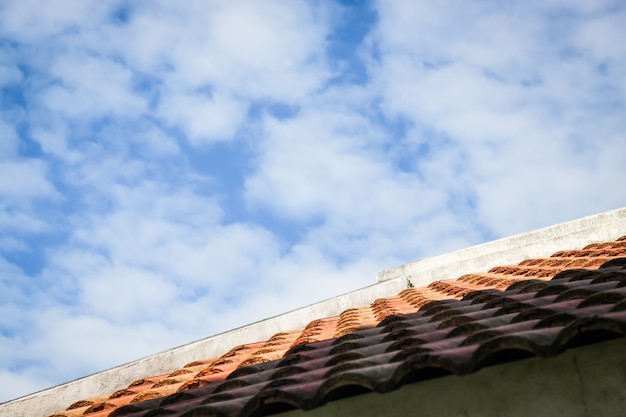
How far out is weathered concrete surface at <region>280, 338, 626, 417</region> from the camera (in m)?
2.58

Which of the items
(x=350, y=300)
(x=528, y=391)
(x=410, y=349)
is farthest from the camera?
(x=350, y=300)

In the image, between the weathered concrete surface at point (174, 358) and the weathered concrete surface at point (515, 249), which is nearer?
the weathered concrete surface at point (174, 358)

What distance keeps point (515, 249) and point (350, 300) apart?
208 cm

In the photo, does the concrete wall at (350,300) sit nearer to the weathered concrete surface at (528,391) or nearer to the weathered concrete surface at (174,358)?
the weathered concrete surface at (174,358)

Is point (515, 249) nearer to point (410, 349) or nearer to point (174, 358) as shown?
point (174, 358)

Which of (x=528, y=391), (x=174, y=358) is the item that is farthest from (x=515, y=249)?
(x=528, y=391)

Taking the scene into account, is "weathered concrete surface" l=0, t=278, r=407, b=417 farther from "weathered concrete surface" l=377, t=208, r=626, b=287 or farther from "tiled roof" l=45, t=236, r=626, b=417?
"tiled roof" l=45, t=236, r=626, b=417

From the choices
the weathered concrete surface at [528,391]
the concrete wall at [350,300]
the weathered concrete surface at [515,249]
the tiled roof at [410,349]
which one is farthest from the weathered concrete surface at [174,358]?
the weathered concrete surface at [528,391]


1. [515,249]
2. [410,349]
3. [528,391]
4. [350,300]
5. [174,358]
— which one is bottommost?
[528,391]

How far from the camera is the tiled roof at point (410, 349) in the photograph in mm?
2475

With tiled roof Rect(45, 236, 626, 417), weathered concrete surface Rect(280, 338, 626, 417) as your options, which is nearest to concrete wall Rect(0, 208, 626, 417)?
tiled roof Rect(45, 236, 626, 417)

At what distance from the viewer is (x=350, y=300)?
275 inches

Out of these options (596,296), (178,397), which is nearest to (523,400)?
(596,296)

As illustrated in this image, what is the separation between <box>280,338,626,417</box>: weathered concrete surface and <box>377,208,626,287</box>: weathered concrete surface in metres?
4.75
